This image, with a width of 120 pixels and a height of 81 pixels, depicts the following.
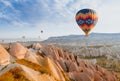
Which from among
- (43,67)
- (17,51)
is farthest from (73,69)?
(43,67)

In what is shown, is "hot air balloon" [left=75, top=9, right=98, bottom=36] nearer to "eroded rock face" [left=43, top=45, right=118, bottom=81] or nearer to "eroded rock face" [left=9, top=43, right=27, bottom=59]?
"eroded rock face" [left=43, top=45, right=118, bottom=81]

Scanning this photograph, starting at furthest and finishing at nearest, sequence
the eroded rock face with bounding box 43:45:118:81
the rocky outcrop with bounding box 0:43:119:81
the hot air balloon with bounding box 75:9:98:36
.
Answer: the hot air balloon with bounding box 75:9:98:36 → the eroded rock face with bounding box 43:45:118:81 → the rocky outcrop with bounding box 0:43:119:81

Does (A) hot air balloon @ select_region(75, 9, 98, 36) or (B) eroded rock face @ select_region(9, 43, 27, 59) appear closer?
(B) eroded rock face @ select_region(9, 43, 27, 59)

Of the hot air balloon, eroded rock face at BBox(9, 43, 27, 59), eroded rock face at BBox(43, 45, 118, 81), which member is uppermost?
the hot air balloon

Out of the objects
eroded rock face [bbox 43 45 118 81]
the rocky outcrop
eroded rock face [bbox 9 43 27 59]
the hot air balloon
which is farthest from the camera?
the hot air balloon

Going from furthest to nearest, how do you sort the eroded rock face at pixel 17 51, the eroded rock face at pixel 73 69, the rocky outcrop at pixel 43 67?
the eroded rock face at pixel 73 69
the eroded rock face at pixel 17 51
the rocky outcrop at pixel 43 67

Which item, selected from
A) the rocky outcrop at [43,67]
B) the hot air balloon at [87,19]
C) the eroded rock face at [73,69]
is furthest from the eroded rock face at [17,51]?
the hot air balloon at [87,19]

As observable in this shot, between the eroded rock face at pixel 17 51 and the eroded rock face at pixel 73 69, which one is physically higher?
the eroded rock face at pixel 17 51

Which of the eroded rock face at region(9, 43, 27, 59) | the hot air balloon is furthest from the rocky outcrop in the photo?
the hot air balloon

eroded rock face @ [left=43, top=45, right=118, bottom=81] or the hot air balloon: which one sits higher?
the hot air balloon

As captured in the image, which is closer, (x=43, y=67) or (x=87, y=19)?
(x=43, y=67)

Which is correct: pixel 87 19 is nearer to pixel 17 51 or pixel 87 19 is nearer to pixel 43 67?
pixel 17 51

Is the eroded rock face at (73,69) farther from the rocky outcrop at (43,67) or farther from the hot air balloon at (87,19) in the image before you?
the hot air balloon at (87,19)
